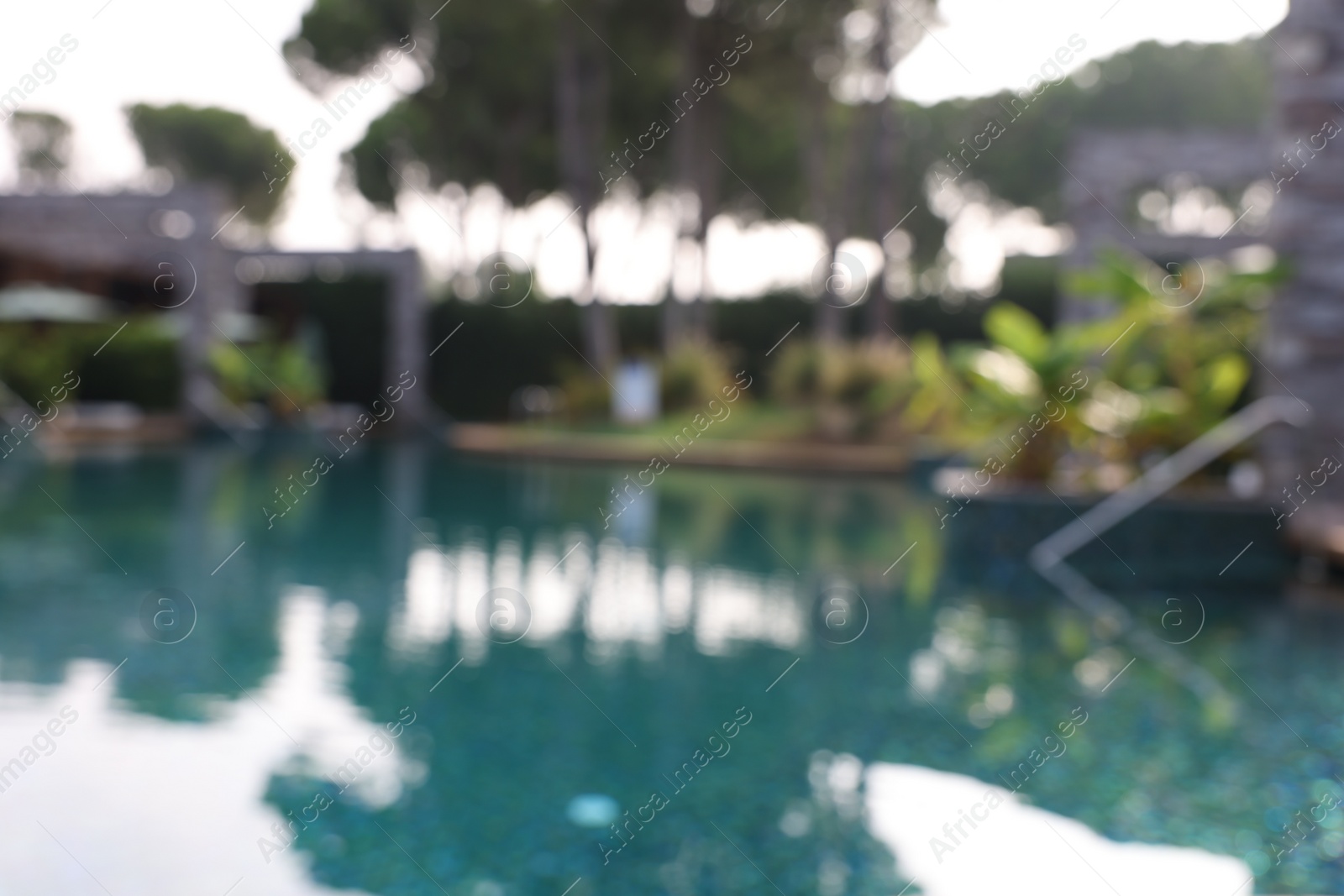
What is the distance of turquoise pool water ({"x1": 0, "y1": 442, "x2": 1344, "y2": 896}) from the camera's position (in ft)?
9.02

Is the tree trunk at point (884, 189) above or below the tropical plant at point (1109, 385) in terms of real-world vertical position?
above

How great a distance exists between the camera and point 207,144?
1332 inches

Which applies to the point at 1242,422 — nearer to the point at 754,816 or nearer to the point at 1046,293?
the point at 754,816

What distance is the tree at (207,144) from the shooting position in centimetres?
3381

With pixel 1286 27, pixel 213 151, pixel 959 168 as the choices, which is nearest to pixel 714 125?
pixel 959 168

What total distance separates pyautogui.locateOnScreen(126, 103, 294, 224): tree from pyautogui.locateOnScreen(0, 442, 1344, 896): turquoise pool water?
28.9 m

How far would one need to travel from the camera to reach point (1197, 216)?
104 ft

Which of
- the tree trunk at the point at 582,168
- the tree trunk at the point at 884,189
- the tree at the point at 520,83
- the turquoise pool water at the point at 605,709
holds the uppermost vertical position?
the tree at the point at 520,83

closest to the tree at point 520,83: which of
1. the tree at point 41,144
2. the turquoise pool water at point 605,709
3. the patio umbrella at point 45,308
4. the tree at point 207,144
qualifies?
the patio umbrella at point 45,308

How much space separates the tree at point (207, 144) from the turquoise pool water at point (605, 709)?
28.9 m

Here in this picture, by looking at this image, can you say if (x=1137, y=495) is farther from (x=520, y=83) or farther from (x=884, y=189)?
(x=520, y=83)

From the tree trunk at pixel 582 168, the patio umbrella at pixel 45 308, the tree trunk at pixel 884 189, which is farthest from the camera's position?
the tree trunk at pixel 582 168

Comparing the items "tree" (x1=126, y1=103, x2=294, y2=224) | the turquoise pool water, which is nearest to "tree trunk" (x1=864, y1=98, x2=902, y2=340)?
the turquoise pool water

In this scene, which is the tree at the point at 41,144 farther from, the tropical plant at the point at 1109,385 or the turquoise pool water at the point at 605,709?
the tropical plant at the point at 1109,385
